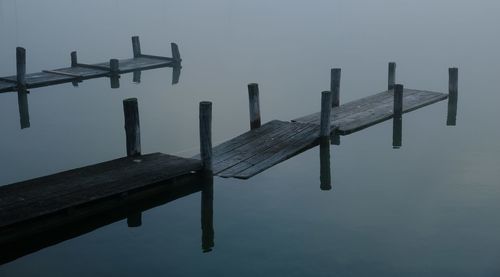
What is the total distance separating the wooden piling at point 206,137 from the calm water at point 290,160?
3.06ft

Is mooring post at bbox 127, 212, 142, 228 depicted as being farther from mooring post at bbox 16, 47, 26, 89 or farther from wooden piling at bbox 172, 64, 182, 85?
wooden piling at bbox 172, 64, 182, 85

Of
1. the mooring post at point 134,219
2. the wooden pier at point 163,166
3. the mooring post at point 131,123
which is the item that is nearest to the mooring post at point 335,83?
the wooden pier at point 163,166

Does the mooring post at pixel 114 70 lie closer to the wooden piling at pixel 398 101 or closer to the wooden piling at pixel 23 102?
the wooden piling at pixel 23 102

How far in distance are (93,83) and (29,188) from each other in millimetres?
19065

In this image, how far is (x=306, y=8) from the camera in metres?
75.1

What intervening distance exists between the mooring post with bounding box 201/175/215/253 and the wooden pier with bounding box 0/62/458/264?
0.23ft

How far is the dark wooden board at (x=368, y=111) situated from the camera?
21750 millimetres

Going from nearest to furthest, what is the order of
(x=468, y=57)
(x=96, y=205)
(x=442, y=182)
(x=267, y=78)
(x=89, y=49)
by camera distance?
(x=96, y=205), (x=442, y=182), (x=267, y=78), (x=468, y=57), (x=89, y=49)

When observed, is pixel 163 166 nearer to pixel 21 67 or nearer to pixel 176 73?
pixel 21 67

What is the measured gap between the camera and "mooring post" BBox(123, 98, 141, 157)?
1697cm

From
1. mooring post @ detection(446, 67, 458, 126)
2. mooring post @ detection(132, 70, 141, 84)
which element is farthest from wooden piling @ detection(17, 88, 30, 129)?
mooring post @ detection(446, 67, 458, 126)

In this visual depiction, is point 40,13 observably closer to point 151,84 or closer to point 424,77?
point 151,84

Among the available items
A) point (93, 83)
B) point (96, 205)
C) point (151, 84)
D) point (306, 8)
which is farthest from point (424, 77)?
point (306, 8)

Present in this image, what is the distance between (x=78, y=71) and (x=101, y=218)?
17.0m
